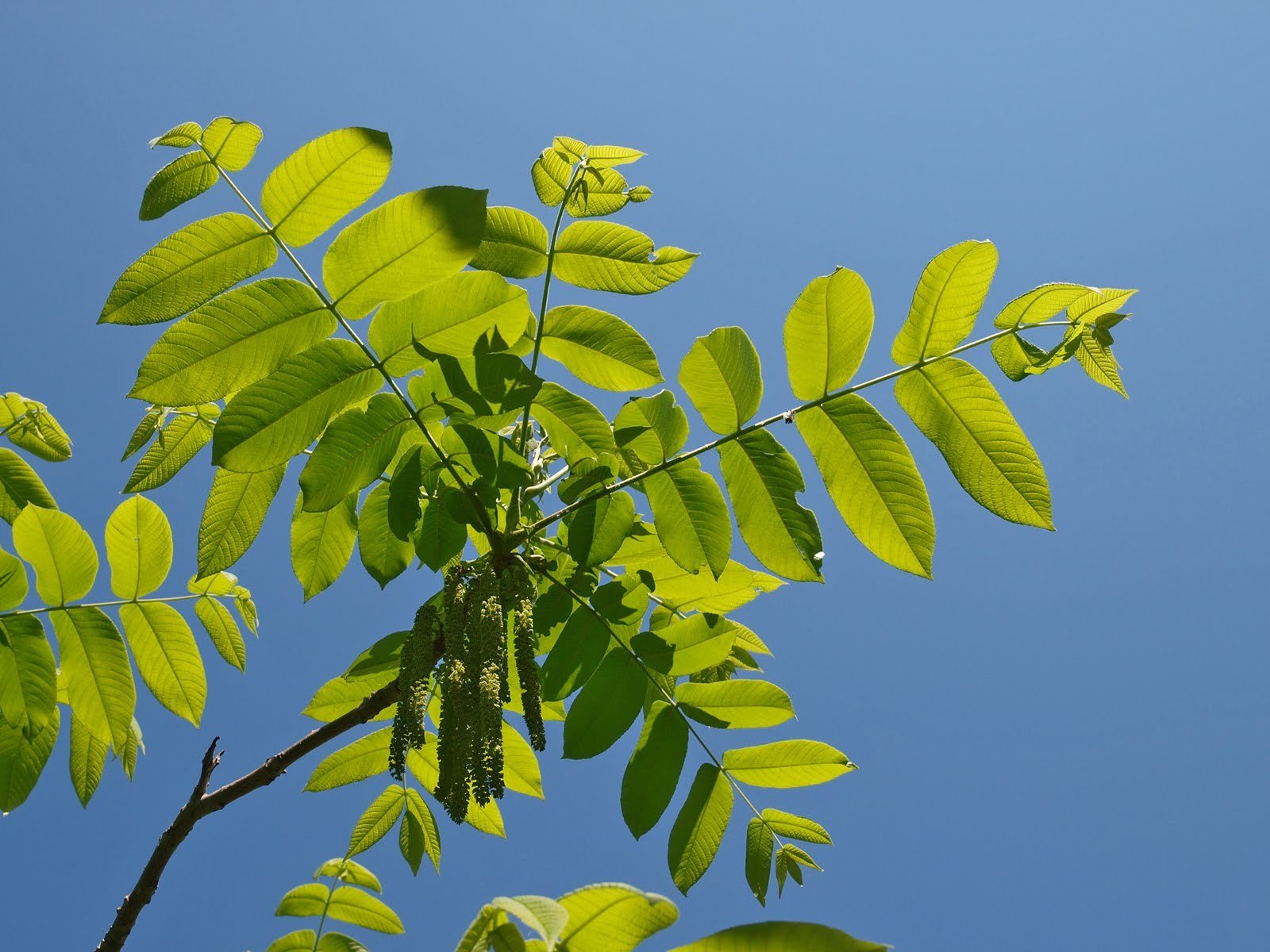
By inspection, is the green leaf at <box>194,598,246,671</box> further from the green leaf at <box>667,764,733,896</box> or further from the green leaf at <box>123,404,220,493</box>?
the green leaf at <box>667,764,733,896</box>

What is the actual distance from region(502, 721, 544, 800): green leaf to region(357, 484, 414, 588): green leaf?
74 centimetres

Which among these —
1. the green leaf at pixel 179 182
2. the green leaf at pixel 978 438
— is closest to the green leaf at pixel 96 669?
the green leaf at pixel 179 182

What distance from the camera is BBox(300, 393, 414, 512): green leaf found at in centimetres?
255

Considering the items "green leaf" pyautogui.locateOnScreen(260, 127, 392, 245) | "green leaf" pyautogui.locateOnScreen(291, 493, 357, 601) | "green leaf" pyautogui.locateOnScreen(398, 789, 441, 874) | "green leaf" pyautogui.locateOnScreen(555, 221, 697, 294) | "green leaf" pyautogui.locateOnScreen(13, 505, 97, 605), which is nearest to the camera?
"green leaf" pyautogui.locateOnScreen(260, 127, 392, 245)

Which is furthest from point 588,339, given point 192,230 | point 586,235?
point 192,230

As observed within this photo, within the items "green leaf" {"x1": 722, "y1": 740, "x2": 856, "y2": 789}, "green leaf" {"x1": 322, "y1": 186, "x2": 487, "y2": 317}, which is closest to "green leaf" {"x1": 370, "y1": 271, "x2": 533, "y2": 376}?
"green leaf" {"x1": 322, "y1": 186, "x2": 487, "y2": 317}

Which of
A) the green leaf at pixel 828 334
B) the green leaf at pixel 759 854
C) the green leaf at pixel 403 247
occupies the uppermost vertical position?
the green leaf at pixel 403 247

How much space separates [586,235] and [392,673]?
1.55 m

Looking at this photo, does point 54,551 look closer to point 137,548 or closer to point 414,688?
point 137,548

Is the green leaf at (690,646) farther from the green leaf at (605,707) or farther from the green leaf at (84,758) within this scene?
the green leaf at (84,758)

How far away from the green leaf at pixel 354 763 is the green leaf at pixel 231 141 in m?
1.89

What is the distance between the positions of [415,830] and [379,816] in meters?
0.14

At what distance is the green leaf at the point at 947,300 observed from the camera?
2.74m

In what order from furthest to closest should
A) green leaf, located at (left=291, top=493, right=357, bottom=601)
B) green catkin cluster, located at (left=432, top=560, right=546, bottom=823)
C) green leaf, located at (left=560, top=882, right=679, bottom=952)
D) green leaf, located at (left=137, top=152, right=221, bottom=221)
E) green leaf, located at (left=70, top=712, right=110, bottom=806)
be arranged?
1. green leaf, located at (left=70, top=712, right=110, bottom=806)
2. green leaf, located at (left=291, top=493, right=357, bottom=601)
3. green leaf, located at (left=137, top=152, right=221, bottom=221)
4. green catkin cluster, located at (left=432, top=560, right=546, bottom=823)
5. green leaf, located at (left=560, top=882, right=679, bottom=952)
